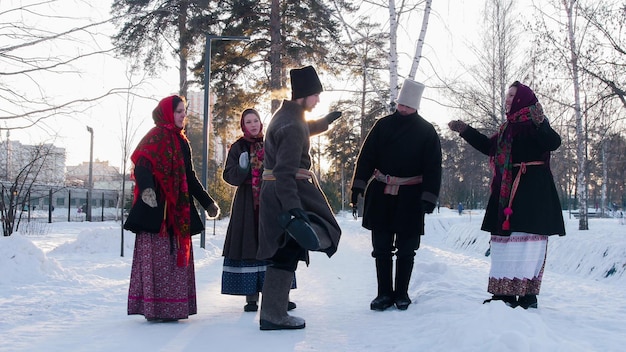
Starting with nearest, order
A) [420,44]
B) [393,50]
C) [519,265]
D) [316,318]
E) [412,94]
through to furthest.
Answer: [316,318] < [519,265] < [412,94] < [420,44] < [393,50]

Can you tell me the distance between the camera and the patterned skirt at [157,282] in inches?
189

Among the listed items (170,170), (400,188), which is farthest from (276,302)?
(400,188)

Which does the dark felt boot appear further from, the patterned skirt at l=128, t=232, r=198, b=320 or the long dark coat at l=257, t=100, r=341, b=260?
the patterned skirt at l=128, t=232, r=198, b=320

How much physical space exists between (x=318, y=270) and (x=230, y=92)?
1156 centimetres

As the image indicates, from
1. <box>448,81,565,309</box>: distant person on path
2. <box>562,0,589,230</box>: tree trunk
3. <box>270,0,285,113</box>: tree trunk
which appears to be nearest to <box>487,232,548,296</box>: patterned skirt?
<box>448,81,565,309</box>: distant person on path

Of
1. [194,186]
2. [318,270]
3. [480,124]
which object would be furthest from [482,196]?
[194,186]

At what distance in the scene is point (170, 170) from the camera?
198 inches

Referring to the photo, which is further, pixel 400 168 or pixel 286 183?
pixel 400 168

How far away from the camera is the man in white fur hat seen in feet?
17.4

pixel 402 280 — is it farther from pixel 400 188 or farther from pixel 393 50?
pixel 393 50

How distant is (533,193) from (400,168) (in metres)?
1.21

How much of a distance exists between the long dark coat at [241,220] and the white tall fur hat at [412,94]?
161 cm

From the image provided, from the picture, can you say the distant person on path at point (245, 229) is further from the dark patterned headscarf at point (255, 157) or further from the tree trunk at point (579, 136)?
the tree trunk at point (579, 136)

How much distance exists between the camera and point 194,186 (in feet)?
17.6
